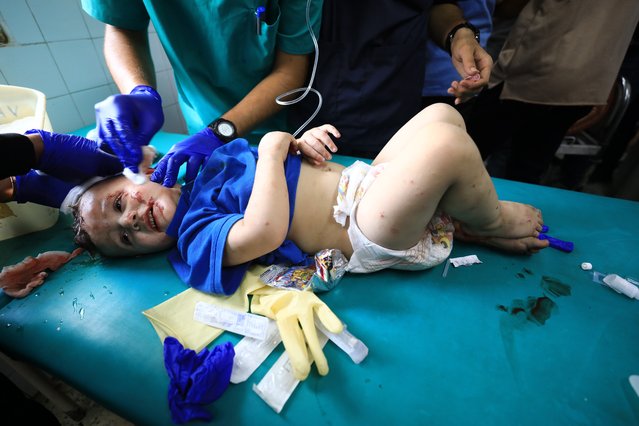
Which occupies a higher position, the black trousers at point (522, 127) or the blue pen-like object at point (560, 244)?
the black trousers at point (522, 127)

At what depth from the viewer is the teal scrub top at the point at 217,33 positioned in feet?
3.08

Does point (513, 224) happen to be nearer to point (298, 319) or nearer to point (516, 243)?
point (516, 243)

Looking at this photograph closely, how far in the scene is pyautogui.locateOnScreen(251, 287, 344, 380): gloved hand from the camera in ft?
1.92

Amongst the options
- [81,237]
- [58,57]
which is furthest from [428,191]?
[58,57]

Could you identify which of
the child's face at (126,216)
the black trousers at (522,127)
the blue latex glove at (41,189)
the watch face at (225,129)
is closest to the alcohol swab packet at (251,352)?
the child's face at (126,216)

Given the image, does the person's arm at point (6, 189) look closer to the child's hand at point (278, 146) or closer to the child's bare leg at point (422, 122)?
the child's hand at point (278, 146)

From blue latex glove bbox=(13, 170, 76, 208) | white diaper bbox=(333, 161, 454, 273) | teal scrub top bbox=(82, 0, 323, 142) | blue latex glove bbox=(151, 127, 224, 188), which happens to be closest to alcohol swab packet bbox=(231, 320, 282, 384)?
white diaper bbox=(333, 161, 454, 273)

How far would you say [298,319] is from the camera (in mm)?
656

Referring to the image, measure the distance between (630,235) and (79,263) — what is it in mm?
1719

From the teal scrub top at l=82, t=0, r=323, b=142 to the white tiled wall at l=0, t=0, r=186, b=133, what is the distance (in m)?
0.73

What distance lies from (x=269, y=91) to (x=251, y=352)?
88 centimetres

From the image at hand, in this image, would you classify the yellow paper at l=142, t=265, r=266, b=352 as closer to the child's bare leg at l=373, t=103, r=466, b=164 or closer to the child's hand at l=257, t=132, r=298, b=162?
the child's hand at l=257, t=132, r=298, b=162

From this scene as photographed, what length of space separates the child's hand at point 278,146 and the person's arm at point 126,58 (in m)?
0.53

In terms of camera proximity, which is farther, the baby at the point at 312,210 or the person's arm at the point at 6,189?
the person's arm at the point at 6,189
